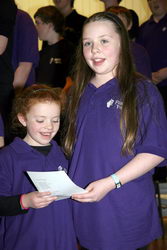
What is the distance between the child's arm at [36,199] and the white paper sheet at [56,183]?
3 cm

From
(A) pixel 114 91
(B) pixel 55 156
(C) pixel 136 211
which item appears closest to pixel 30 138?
(B) pixel 55 156

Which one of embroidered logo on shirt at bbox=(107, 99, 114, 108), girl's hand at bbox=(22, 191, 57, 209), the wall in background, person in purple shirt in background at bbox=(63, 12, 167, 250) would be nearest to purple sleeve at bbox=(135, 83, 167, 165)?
person in purple shirt in background at bbox=(63, 12, 167, 250)

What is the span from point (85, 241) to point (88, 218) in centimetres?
11

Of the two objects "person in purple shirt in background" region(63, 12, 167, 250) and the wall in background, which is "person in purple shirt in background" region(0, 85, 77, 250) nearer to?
"person in purple shirt in background" region(63, 12, 167, 250)

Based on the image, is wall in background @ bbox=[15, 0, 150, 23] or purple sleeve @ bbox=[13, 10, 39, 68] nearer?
purple sleeve @ bbox=[13, 10, 39, 68]

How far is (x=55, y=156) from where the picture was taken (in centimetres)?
187

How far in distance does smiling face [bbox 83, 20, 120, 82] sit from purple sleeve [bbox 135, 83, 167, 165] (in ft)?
0.75

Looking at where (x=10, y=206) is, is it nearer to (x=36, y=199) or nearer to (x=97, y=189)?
(x=36, y=199)

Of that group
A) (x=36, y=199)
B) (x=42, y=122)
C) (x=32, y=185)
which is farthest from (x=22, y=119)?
(x=36, y=199)

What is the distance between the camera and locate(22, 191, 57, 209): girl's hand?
63.4 inches

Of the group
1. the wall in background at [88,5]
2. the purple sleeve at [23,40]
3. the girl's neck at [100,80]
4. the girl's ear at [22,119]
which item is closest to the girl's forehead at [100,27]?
the girl's neck at [100,80]

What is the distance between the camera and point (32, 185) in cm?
176

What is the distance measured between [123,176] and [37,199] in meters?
0.38

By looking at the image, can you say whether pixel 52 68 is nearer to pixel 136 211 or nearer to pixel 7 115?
pixel 7 115
